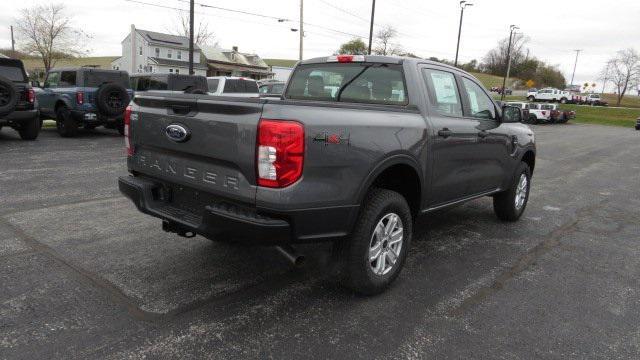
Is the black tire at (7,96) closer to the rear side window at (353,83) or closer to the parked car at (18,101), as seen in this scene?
the parked car at (18,101)

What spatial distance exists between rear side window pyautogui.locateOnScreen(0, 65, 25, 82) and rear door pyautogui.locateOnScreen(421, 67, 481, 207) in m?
10.5

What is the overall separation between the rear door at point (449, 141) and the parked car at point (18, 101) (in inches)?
371

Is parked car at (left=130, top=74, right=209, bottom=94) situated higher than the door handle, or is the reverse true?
parked car at (left=130, top=74, right=209, bottom=94)

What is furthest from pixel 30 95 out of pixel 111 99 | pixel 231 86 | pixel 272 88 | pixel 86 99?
pixel 272 88

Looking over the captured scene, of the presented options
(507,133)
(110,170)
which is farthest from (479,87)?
(110,170)

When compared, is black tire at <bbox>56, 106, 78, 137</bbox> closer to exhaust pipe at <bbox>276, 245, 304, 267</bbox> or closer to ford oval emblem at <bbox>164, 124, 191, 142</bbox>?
ford oval emblem at <bbox>164, 124, 191, 142</bbox>

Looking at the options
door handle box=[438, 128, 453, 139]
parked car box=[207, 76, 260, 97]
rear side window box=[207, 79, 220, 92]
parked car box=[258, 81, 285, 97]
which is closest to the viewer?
door handle box=[438, 128, 453, 139]

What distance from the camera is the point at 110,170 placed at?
7.98 m

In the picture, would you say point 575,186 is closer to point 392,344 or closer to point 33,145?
point 392,344

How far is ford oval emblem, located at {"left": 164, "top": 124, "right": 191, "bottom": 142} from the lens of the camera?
311 cm

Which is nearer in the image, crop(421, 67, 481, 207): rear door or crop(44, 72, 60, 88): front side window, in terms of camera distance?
crop(421, 67, 481, 207): rear door

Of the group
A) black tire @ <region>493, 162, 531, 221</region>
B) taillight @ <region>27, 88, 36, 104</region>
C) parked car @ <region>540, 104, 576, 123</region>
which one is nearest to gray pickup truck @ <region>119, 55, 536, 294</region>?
black tire @ <region>493, 162, 531, 221</region>

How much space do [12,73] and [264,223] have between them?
10.8 metres

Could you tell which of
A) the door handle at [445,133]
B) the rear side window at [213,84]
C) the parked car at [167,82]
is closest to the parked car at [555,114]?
the rear side window at [213,84]
